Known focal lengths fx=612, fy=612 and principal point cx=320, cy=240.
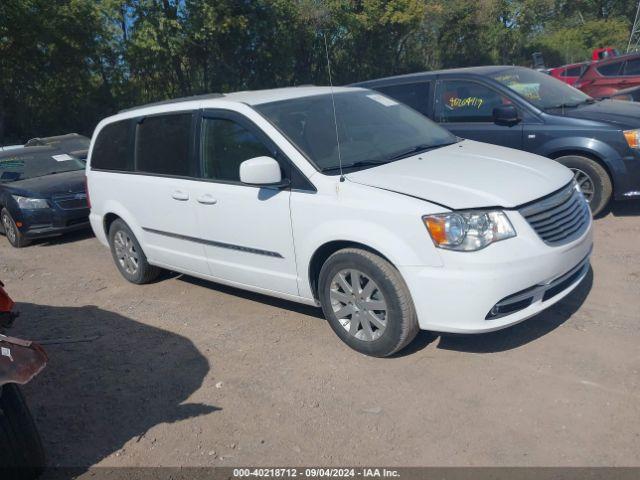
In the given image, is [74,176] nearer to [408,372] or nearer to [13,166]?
[13,166]

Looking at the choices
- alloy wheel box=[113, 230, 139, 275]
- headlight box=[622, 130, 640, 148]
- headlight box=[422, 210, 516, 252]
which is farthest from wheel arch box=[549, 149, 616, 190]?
alloy wheel box=[113, 230, 139, 275]

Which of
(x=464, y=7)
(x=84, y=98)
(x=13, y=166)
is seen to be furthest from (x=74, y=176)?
(x=464, y=7)

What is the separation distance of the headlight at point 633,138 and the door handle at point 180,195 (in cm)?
449

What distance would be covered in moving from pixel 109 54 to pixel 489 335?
16216 mm

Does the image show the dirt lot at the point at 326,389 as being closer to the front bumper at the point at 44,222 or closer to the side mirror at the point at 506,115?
the side mirror at the point at 506,115

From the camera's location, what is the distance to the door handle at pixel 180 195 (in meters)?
5.00

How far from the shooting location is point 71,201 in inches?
339

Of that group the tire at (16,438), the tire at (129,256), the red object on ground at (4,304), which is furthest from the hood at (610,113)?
the tire at (16,438)

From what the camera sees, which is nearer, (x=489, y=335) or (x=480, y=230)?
(x=480, y=230)

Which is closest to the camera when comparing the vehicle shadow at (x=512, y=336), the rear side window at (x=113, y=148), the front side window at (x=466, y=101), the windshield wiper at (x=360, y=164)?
the vehicle shadow at (x=512, y=336)

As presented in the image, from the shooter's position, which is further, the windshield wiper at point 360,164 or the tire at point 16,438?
the windshield wiper at point 360,164

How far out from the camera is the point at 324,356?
424cm

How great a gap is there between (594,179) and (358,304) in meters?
3.74

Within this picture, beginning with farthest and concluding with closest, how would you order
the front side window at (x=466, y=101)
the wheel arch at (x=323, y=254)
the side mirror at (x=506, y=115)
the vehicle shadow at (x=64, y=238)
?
the vehicle shadow at (x=64, y=238), the front side window at (x=466, y=101), the side mirror at (x=506, y=115), the wheel arch at (x=323, y=254)
